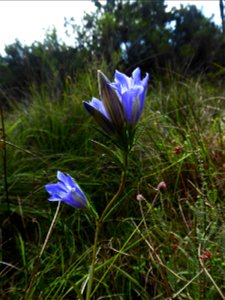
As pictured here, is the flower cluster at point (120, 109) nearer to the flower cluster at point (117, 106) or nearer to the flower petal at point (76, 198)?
the flower cluster at point (117, 106)

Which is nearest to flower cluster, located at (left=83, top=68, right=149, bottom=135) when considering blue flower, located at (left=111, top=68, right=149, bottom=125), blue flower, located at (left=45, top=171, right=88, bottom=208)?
blue flower, located at (left=111, top=68, right=149, bottom=125)

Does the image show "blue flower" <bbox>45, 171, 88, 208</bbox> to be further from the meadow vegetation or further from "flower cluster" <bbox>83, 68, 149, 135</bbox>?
"flower cluster" <bbox>83, 68, 149, 135</bbox>

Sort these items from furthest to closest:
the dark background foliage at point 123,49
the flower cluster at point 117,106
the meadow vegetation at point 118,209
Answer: the dark background foliage at point 123,49
the meadow vegetation at point 118,209
the flower cluster at point 117,106

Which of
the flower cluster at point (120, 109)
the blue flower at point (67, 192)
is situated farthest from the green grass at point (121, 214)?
the flower cluster at point (120, 109)

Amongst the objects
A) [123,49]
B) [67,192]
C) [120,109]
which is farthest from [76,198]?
[123,49]

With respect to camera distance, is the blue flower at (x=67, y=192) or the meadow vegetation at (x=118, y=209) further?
the meadow vegetation at (x=118, y=209)

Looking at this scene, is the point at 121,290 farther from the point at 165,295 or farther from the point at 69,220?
the point at 69,220
